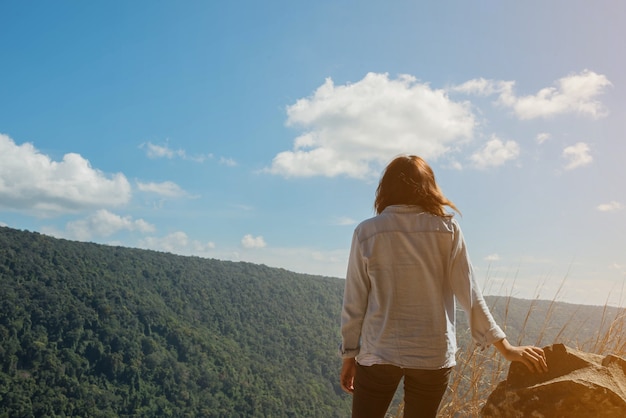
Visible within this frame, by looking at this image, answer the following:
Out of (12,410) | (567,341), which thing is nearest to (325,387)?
(12,410)

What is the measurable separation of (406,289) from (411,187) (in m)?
0.27

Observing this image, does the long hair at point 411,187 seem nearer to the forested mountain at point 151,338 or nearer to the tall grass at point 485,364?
the tall grass at point 485,364

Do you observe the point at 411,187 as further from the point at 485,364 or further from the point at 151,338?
the point at 151,338

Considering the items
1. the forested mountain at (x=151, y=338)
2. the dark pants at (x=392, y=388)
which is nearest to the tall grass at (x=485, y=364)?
the dark pants at (x=392, y=388)

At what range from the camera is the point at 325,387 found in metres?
60.9

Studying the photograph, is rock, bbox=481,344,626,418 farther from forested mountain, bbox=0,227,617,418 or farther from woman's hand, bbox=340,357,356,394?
forested mountain, bbox=0,227,617,418

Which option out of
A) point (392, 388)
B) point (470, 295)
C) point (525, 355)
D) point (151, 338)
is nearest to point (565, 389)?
point (525, 355)

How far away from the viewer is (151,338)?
68188 mm

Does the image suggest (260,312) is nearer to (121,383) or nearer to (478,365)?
(121,383)

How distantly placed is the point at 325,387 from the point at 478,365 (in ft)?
205

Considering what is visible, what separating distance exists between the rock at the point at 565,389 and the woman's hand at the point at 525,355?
36mm

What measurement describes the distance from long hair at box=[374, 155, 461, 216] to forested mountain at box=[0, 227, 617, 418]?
56.1m

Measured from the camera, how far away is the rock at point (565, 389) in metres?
1.31

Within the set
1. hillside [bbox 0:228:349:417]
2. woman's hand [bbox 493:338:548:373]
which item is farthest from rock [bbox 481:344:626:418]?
hillside [bbox 0:228:349:417]
